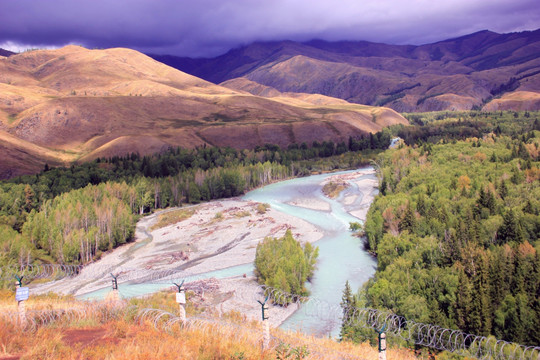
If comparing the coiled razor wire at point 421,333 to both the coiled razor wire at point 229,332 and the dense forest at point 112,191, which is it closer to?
the coiled razor wire at point 229,332

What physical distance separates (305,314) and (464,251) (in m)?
14.4

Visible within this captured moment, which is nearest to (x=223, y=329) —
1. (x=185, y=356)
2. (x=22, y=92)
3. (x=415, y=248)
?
(x=185, y=356)

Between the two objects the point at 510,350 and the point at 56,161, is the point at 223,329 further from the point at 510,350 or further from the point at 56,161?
the point at 56,161

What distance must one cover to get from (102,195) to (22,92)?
14325 centimetres

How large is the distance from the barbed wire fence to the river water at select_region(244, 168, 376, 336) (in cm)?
61

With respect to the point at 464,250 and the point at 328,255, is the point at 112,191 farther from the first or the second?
the point at 464,250

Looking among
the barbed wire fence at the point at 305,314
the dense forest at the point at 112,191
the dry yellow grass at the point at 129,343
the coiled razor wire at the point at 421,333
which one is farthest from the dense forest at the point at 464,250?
the dense forest at the point at 112,191

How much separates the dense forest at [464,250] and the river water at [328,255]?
9.84 feet

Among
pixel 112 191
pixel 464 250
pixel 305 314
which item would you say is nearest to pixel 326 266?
pixel 305 314

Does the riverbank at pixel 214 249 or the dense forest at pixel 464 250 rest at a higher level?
the dense forest at pixel 464 250

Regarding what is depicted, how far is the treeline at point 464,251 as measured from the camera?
29078 mm

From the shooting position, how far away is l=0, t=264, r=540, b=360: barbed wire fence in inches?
833

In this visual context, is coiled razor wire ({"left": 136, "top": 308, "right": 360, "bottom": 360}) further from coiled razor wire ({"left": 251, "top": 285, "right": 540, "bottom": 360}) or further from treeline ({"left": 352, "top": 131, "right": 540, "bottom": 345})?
treeline ({"left": 352, "top": 131, "right": 540, "bottom": 345})

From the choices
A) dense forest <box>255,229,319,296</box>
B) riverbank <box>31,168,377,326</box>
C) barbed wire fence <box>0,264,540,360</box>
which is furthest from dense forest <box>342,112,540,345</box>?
riverbank <box>31,168,377,326</box>
